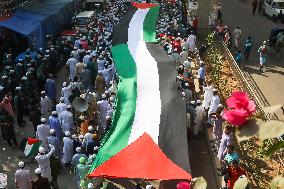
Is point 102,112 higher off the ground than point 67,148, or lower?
lower

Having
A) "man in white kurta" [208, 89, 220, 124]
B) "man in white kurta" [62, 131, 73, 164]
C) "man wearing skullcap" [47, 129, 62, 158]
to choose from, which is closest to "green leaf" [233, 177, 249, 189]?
"man in white kurta" [62, 131, 73, 164]

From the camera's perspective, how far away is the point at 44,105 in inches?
400

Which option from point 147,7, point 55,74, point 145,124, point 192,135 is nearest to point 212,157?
point 192,135

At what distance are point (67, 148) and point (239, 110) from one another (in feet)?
23.9

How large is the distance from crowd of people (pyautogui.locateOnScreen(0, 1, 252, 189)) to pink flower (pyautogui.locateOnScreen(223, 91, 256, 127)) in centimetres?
535

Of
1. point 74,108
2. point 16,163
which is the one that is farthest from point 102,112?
point 16,163

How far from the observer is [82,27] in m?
18.0

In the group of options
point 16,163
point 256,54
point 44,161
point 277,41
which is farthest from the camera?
point 256,54

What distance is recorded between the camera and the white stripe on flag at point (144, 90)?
25.9ft

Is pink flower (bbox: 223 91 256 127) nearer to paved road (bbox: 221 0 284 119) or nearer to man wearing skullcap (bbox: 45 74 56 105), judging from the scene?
paved road (bbox: 221 0 284 119)

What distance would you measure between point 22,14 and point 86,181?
10.1 m

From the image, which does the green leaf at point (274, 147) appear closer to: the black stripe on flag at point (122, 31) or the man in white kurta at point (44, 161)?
the man in white kurta at point (44, 161)

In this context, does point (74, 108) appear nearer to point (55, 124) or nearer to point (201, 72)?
point (55, 124)

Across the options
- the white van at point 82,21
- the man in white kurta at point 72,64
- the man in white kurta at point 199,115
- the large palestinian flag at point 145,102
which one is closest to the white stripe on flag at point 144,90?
the large palestinian flag at point 145,102
